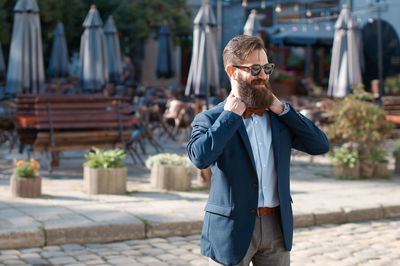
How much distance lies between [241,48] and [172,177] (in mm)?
5672

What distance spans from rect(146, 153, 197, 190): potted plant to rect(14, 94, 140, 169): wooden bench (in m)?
2.08

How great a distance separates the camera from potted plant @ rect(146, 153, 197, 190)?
8.36 meters

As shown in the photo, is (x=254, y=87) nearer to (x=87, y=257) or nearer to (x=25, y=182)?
(x=87, y=257)

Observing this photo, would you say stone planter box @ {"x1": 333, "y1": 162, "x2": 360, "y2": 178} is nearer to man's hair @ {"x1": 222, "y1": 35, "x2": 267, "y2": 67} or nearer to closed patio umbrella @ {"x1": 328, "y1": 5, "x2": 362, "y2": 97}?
closed patio umbrella @ {"x1": 328, "y1": 5, "x2": 362, "y2": 97}

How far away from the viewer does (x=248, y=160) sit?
2.83 metres

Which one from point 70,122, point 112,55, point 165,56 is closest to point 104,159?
point 70,122

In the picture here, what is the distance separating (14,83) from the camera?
1284cm

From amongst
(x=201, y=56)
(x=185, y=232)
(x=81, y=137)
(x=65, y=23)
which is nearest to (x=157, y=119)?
(x=201, y=56)

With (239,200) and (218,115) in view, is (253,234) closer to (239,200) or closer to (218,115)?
(239,200)

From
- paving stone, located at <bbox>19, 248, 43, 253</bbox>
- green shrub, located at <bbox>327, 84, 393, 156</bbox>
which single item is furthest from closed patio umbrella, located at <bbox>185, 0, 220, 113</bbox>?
paving stone, located at <bbox>19, 248, 43, 253</bbox>

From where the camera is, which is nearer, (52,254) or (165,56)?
(52,254)

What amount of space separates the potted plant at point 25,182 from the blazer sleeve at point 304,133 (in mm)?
5033

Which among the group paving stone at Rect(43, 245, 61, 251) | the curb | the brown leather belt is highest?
the brown leather belt

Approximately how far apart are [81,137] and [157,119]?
544 cm
